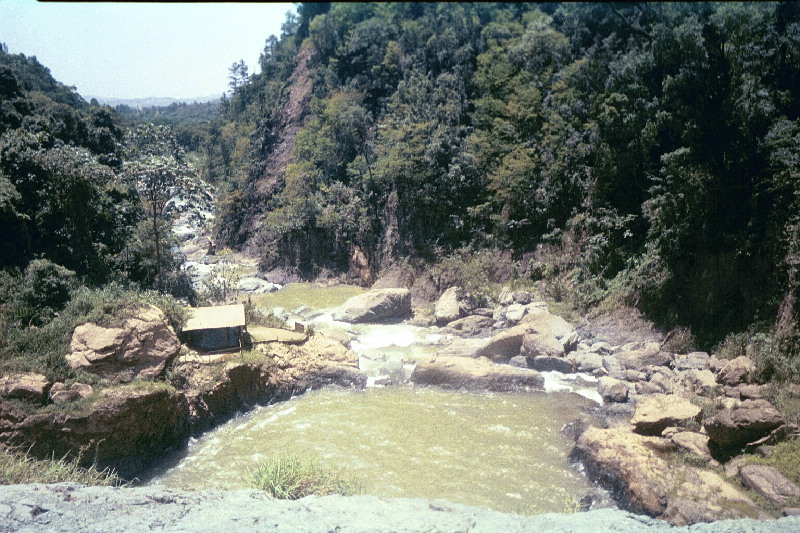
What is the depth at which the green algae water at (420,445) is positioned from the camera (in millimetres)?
8836

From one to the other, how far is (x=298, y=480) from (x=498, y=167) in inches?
750

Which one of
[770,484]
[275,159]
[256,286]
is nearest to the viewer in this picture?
[770,484]

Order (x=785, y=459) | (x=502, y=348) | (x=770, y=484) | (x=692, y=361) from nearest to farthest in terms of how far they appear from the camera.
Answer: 1. (x=770, y=484)
2. (x=785, y=459)
3. (x=692, y=361)
4. (x=502, y=348)

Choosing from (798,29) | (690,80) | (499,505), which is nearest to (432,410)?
(499,505)

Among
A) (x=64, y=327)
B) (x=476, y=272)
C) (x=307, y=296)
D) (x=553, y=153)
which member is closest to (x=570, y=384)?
(x=476, y=272)

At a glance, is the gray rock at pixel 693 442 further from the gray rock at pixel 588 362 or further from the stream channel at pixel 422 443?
the gray rock at pixel 588 362

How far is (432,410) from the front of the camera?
1220cm

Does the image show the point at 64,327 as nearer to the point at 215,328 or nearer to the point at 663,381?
the point at 215,328

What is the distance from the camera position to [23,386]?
30.1 feet

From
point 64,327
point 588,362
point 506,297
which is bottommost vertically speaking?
point 588,362

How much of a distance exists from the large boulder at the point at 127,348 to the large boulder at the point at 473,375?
21.2 ft

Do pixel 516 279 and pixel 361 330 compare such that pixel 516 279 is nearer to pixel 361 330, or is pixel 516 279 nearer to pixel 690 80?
pixel 361 330

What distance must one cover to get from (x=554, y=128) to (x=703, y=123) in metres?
9.02

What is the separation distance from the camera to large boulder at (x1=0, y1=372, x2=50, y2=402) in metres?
9.09
